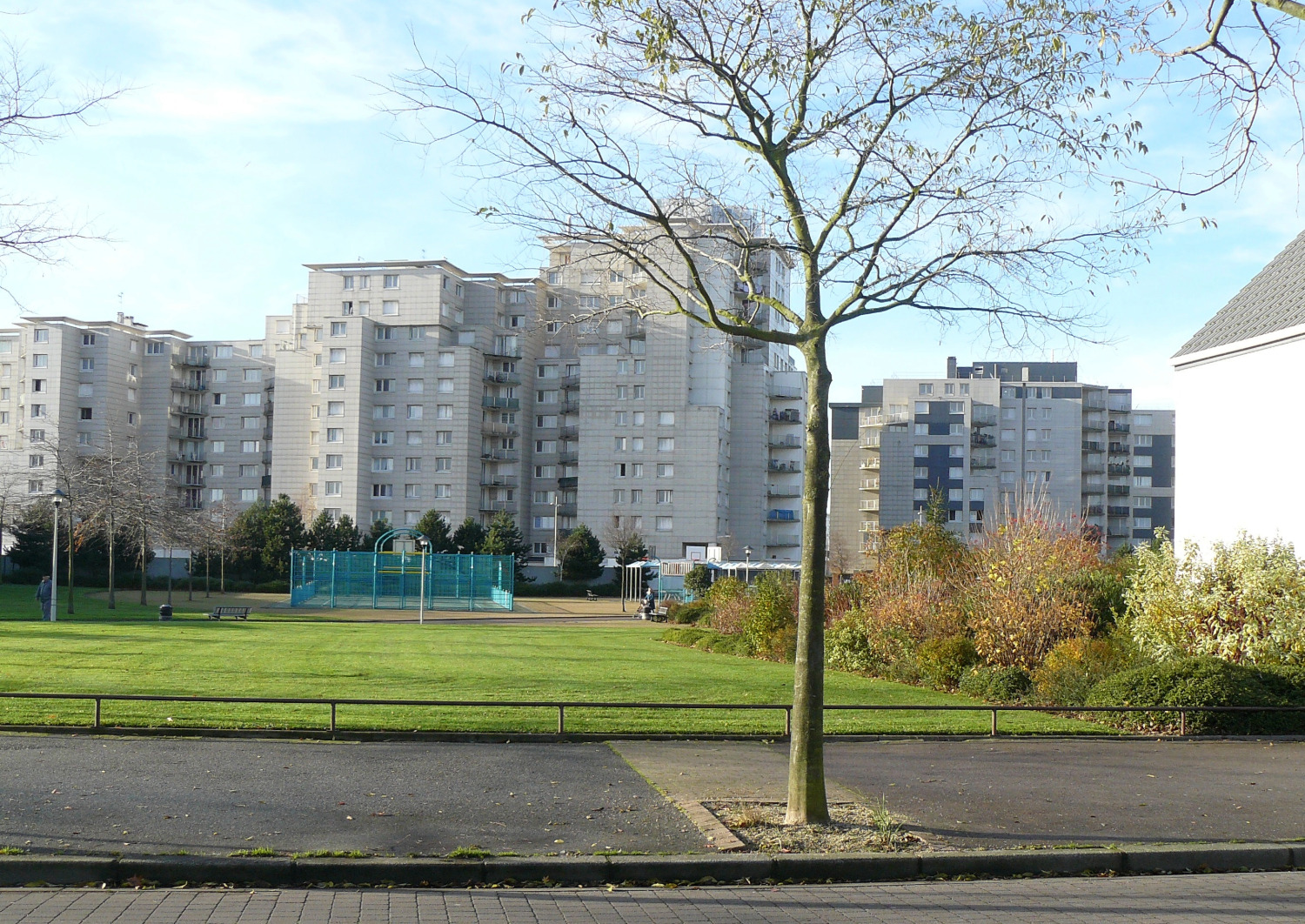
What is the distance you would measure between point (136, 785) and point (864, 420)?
107929 millimetres

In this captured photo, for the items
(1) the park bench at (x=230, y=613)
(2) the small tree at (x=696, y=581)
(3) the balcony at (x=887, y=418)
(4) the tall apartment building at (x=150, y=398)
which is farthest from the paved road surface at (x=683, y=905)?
(3) the balcony at (x=887, y=418)

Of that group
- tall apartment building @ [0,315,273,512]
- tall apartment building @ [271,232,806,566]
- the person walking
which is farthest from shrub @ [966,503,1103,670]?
tall apartment building @ [0,315,273,512]

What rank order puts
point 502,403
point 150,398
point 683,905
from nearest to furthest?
point 683,905 → point 502,403 → point 150,398

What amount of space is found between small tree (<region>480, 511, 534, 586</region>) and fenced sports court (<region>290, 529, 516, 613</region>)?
71.0 feet

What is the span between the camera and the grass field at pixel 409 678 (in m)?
15.8

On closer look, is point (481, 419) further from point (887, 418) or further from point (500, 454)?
point (887, 418)

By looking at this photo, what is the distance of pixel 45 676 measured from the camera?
20.1m

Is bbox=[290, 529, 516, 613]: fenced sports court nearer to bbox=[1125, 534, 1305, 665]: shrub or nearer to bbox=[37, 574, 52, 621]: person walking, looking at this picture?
bbox=[37, 574, 52, 621]: person walking

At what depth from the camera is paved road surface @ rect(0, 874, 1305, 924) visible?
283 inches

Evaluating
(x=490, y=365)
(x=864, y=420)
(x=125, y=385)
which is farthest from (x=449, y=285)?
(x=864, y=420)

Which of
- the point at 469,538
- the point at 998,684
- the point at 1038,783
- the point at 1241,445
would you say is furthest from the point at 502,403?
the point at 1038,783

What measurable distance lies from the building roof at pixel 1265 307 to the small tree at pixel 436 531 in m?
68.2

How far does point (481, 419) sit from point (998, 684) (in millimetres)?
81202

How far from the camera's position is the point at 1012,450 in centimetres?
11294
